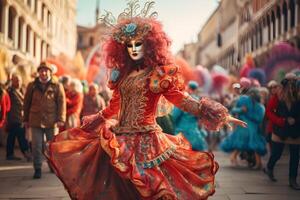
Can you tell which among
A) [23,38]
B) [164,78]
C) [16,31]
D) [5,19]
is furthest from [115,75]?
[23,38]

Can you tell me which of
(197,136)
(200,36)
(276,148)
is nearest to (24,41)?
(197,136)

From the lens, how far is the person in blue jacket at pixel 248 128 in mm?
10125

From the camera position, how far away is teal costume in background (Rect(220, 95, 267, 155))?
1012 cm

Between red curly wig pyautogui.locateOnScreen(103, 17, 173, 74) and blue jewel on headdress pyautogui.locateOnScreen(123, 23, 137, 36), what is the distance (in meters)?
0.05

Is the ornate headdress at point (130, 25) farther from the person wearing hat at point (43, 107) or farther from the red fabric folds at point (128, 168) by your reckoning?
the person wearing hat at point (43, 107)

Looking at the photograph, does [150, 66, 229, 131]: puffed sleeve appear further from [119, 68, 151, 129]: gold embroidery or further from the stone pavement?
the stone pavement

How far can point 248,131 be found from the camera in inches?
402

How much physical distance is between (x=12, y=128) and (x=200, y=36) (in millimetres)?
90369

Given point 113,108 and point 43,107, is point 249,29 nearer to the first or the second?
point 43,107

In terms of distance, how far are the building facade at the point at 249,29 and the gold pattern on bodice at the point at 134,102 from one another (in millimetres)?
21956

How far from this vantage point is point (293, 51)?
1828cm

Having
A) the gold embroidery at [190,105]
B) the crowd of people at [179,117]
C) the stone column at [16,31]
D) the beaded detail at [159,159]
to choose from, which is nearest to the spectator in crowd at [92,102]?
the crowd of people at [179,117]

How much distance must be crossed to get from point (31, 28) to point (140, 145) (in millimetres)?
24726

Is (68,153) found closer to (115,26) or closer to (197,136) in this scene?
(115,26)
